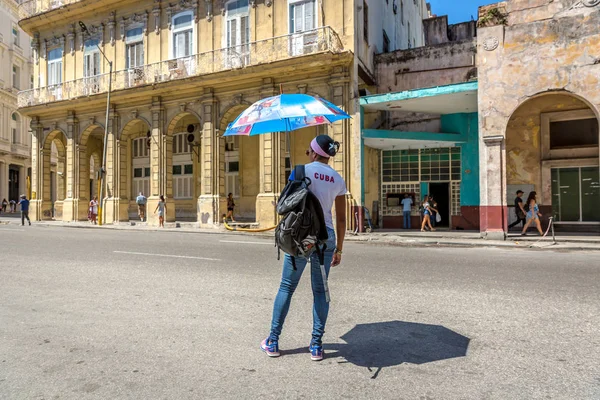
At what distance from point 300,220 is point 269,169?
15964 mm

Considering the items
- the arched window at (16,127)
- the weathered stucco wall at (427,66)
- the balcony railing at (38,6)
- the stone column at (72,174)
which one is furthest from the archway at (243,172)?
the arched window at (16,127)

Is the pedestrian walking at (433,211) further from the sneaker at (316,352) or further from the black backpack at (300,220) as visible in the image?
the black backpack at (300,220)

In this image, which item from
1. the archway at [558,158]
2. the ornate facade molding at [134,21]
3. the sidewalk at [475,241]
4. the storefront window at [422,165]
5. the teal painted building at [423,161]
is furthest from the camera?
the ornate facade molding at [134,21]

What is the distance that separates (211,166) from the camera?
2055 cm

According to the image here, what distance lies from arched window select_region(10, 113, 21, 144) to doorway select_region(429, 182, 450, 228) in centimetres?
4178

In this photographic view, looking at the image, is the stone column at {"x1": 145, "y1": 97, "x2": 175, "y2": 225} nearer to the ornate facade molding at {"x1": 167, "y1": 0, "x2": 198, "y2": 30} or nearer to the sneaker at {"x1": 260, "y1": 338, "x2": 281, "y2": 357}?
the ornate facade molding at {"x1": 167, "y1": 0, "x2": 198, "y2": 30}

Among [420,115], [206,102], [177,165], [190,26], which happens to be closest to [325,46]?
[420,115]

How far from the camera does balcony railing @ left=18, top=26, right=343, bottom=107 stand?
17.8 metres

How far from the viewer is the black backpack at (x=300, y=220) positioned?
3107mm

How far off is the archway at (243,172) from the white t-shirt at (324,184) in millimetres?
19752

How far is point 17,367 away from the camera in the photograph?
10.7ft

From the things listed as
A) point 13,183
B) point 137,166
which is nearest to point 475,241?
point 137,166

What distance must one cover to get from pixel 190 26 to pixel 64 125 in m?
10.3

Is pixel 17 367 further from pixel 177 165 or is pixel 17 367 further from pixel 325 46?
pixel 177 165
